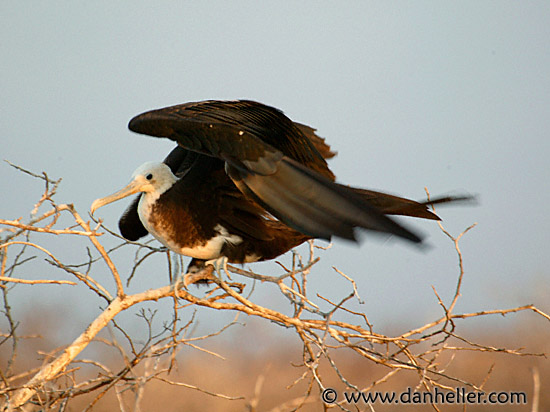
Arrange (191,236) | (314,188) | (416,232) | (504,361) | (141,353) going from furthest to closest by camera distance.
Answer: (504,361), (191,236), (141,353), (314,188), (416,232)

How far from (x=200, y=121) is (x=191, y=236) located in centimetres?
61

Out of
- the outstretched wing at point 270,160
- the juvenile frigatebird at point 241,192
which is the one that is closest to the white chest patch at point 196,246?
the juvenile frigatebird at point 241,192

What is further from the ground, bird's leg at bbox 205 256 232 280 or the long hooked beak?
Result: the long hooked beak

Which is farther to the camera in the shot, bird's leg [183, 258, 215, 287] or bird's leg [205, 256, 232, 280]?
bird's leg [183, 258, 215, 287]

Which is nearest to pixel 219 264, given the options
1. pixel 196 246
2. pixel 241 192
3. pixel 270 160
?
pixel 196 246

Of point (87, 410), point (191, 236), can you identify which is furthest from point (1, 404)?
point (191, 236)

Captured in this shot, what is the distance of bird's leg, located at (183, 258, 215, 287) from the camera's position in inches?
113

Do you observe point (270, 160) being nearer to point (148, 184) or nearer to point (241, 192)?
point (241, 192)

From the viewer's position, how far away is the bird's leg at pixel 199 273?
2.86 metres

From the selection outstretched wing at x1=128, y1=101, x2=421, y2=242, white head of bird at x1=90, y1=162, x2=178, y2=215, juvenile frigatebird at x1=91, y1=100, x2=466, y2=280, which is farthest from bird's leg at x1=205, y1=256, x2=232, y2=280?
outstretched wing at x1=128, y1=101, x2=421, y2=242

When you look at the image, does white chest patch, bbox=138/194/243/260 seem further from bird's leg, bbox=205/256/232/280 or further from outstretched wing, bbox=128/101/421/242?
outstretched wing, bbox=128/101/421/242

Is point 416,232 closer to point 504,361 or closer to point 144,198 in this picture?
point 144,198

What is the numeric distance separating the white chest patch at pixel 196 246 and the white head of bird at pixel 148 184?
3cm

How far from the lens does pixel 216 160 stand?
2809mm
